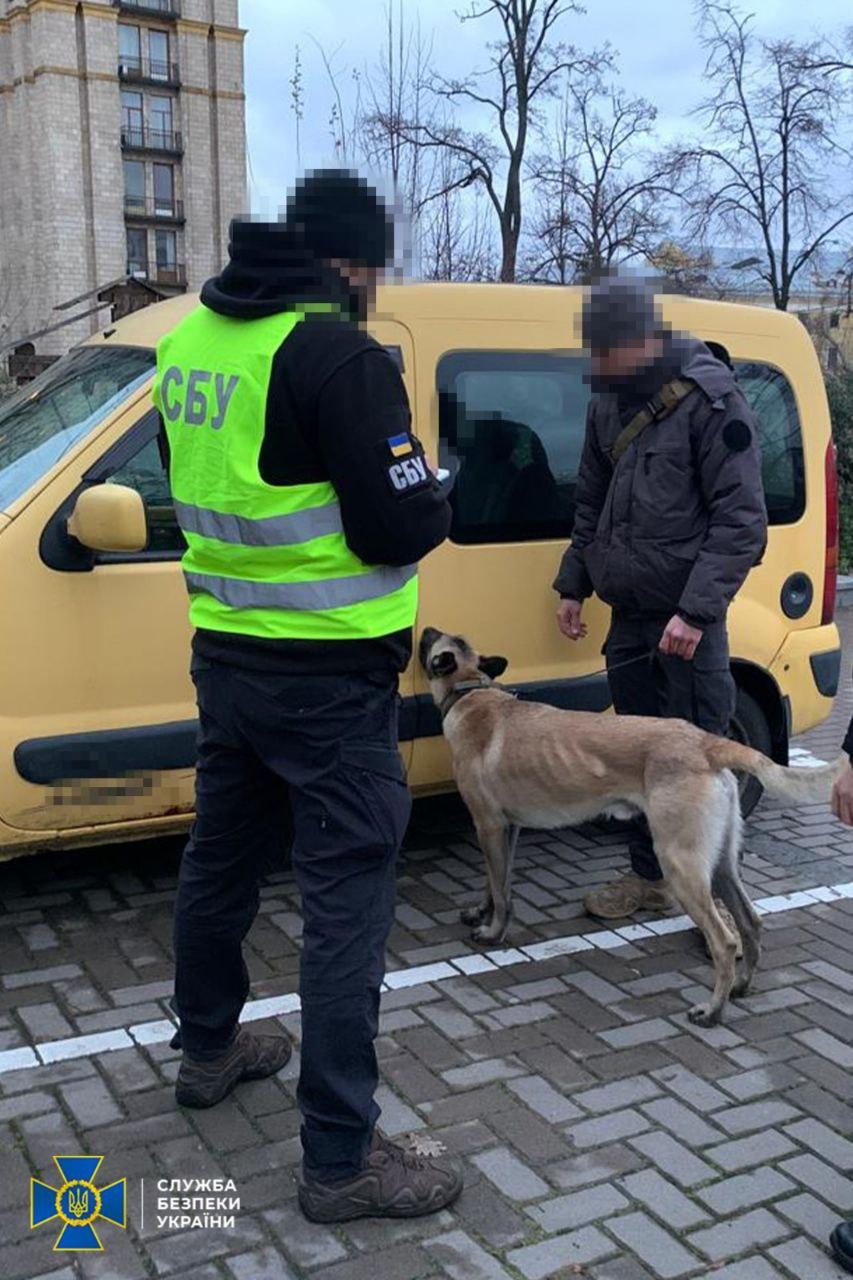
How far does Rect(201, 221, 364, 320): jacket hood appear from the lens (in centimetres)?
240

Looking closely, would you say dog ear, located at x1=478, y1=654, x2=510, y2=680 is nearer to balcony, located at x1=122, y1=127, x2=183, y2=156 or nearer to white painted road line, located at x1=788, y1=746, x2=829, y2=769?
white painted road line, located at x1=788, y1=746, x2=829, y2=769

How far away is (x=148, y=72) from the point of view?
46812 millimetres

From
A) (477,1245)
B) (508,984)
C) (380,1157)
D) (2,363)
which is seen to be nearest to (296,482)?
(380,1157)

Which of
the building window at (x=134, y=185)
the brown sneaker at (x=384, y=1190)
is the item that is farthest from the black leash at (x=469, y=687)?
the building window at (x=134, y=185)

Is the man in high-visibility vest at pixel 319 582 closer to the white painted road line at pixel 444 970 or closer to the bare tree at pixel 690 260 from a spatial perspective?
the white painted road line at pixel 444 970

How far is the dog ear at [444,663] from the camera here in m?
4.09

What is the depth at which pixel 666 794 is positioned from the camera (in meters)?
3.65

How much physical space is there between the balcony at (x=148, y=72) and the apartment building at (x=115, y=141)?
0.06 meters

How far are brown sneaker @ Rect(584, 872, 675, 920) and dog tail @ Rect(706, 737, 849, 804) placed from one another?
844 mm

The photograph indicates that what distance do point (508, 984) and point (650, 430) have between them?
6.10ft

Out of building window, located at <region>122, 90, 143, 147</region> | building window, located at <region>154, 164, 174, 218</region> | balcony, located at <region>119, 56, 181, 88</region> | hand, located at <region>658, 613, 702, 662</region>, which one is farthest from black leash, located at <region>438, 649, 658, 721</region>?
balcony, located at <region>119, 56, 181, 88</region>

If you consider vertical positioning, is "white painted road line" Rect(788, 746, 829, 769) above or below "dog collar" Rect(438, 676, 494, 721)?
below

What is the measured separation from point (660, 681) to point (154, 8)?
166ft

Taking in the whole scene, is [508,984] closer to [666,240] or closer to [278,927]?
[278,927]
